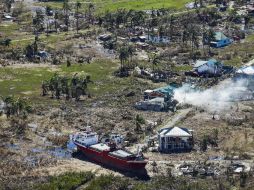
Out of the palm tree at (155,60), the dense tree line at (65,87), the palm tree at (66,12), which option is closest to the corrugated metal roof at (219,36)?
the palm tree at (155,60)

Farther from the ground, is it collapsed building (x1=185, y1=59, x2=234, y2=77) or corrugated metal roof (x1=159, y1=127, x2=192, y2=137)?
collapsed building (x1=185, y1=59, x2=234, y2=77)

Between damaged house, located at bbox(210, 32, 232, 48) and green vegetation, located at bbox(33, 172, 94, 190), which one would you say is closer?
green vegetation, located at bbox(33, 172, 94, 190)

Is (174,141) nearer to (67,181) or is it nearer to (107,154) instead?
(107,154)

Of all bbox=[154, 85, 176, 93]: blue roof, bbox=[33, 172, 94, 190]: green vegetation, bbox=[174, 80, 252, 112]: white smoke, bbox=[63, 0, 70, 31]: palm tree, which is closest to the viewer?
bbox=[33, 172, 94, 190]: green vegetation

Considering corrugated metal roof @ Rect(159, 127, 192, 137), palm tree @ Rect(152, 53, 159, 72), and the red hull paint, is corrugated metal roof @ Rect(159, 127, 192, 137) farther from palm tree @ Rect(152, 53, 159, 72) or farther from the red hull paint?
palm tree @ Rect(152, 53, 159, 72)

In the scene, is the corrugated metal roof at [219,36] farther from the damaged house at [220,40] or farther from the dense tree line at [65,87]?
the dense tree line at [65,87]

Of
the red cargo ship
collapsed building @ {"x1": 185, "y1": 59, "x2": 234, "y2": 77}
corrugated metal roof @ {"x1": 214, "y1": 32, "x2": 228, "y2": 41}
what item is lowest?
the red cargo ship

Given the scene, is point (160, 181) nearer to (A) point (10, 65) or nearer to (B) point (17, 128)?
(B) point (17, 128)

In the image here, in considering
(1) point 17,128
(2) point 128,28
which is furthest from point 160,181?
(2) point 128,28

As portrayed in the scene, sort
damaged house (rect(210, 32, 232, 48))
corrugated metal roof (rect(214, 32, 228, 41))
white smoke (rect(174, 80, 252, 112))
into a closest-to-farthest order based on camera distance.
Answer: white smoke (rect(174, 80, 252, 112)), damaged house (rect(210, 32, 232, 48)), corrugated metal roof (rect(214, 32, 228, 41))

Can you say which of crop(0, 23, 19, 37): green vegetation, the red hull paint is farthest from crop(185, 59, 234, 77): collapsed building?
crop(0, 23, 19, 37): green vegetation
